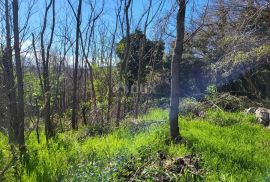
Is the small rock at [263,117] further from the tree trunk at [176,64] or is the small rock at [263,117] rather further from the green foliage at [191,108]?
the tree trunk at [176,64]

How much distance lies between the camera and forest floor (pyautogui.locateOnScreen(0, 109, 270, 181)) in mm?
3988

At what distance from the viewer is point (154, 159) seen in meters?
4.55

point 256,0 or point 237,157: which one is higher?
point 256,0

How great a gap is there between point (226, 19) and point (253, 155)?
20.8 feet

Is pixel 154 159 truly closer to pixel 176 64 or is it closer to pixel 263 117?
pixel 176 64

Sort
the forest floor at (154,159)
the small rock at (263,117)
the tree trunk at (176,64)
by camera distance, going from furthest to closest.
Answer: the small rock at (263,117) → the tree trunk at (176,64) → the forest floor at (154,159)

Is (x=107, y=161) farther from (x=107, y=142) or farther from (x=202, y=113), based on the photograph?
(x=202, y=113)

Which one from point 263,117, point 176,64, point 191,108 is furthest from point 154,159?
point 191,108

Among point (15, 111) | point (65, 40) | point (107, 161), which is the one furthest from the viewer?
point (65, 40)

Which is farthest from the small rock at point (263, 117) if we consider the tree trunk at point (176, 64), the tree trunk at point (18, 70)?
the tree trunk at point (18, 70)

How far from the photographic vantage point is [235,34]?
980 centimetres

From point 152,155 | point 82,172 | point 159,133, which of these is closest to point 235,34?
point 159,133

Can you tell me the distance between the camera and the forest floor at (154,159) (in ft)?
13.1

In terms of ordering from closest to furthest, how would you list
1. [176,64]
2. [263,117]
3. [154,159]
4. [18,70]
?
[154,159], [18,70], [176,64], [263,117]
